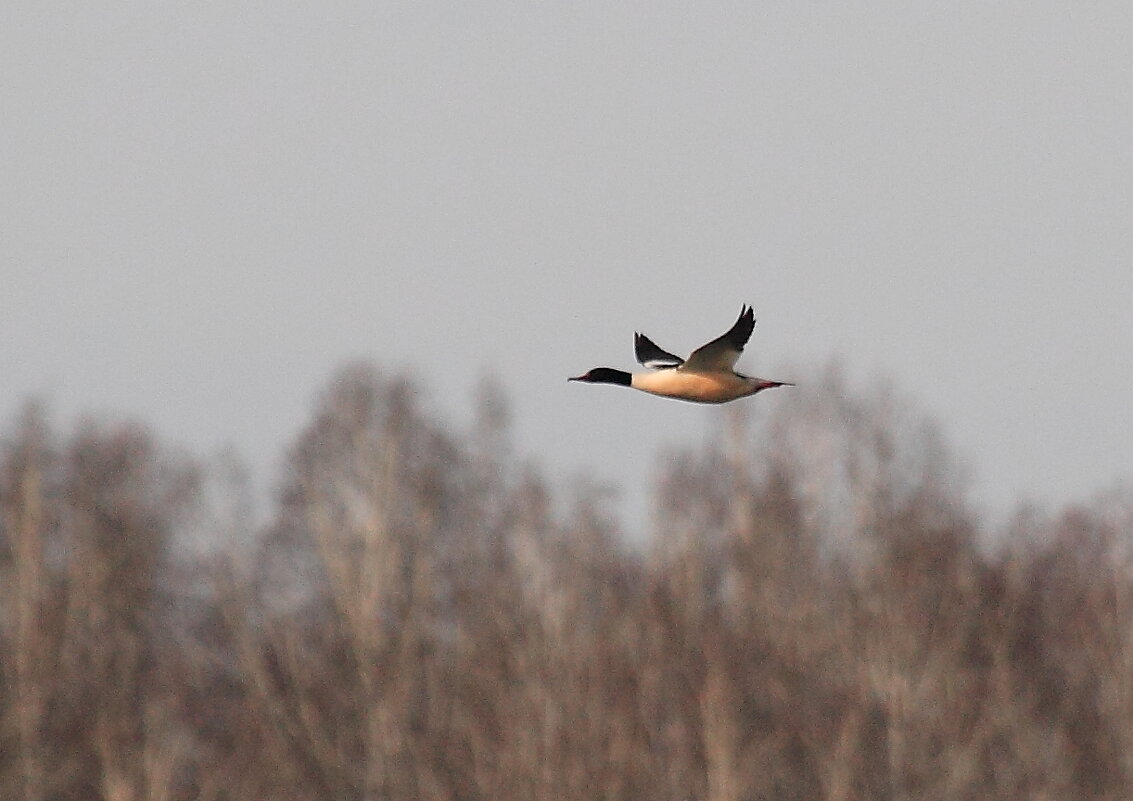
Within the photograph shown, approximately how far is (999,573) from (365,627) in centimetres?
1361

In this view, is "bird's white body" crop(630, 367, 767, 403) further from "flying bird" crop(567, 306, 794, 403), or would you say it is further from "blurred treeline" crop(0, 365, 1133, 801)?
"blurred treeline" crop(0, 365, 1133, 801)

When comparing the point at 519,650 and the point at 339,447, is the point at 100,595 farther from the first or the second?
the point at 519,650

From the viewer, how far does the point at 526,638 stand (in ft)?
103

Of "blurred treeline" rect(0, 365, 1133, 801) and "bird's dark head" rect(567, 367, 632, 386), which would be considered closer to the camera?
"bird's dark head" rect(567, 367, 632, 386)

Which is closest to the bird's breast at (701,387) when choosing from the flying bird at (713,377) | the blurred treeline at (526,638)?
the flying bird at (713,377)

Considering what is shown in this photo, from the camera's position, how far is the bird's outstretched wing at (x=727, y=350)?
13.0 m

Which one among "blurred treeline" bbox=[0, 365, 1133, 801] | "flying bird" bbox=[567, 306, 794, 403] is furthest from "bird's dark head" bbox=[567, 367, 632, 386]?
"blurred treeline" bbox=[0, 365, 1133, 801]

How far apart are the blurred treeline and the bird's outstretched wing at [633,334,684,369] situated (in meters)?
13.7

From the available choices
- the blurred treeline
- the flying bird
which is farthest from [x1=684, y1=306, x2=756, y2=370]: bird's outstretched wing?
the blurred treeline

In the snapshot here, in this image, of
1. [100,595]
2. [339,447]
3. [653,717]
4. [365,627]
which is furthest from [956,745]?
[100,595]

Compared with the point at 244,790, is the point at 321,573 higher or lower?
higher

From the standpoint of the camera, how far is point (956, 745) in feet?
A: 111

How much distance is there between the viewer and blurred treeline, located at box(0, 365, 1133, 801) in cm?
3000

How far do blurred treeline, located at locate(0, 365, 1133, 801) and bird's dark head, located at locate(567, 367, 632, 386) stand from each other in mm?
14808
